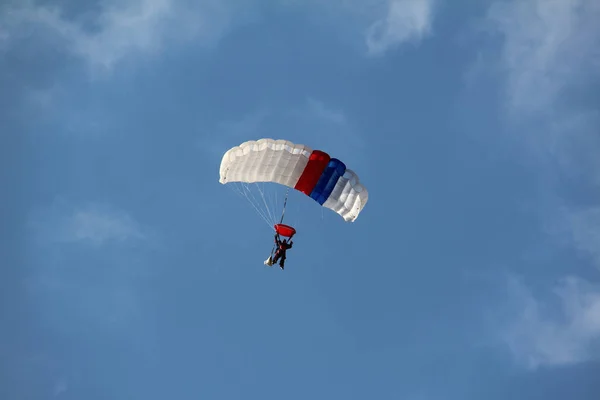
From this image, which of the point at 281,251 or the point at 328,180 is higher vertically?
the point at 328,180

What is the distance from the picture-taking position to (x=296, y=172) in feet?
96.4

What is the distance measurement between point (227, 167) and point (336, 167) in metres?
3.90

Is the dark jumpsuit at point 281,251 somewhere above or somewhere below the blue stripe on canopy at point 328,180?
below

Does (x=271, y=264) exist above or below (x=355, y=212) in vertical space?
below

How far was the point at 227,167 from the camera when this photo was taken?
95.4 ft

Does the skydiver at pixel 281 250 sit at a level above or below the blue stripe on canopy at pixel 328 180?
below

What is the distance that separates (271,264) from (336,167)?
13.7 feet

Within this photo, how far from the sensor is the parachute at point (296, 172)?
28.9 meters

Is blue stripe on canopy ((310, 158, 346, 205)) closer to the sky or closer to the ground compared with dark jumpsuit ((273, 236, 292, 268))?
closer to the sky

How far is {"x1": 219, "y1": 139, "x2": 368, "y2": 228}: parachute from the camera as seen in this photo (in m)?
28.9

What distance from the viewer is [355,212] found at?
29438 mm

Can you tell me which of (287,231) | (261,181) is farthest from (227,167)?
(287,231)

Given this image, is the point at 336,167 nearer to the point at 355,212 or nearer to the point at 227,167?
the point at 355,212

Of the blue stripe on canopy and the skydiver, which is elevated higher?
the blue stripe on canopy
